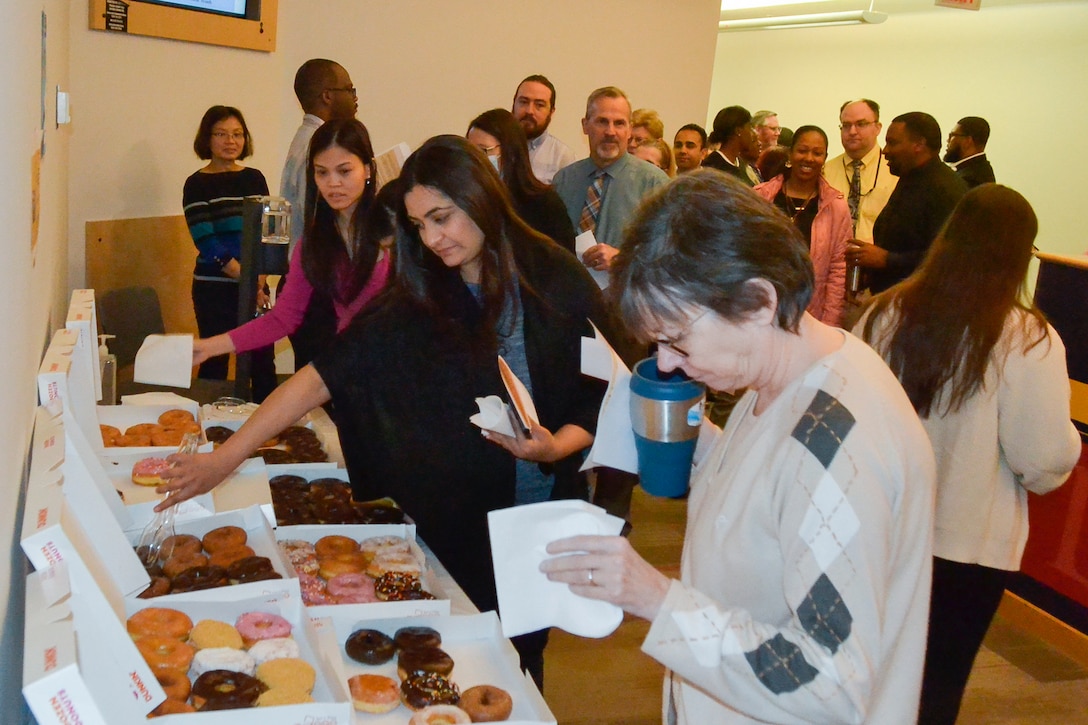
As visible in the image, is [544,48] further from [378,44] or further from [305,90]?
[305,90]

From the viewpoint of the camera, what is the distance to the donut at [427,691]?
5.34ft

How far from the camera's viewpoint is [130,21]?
16.4 feet

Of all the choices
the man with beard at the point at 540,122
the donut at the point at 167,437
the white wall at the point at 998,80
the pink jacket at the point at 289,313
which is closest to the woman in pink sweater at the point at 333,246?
the pink jacket at the point at 289,313

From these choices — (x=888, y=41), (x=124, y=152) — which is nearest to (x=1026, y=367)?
(x=124, y=152)

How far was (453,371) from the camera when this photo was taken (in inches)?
86.0

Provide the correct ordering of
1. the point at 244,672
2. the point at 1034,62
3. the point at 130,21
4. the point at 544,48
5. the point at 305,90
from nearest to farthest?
the point at 244,672 < the point at 305,90 < the point at 130,21 < the point at 544,48 < the point at 1034,62

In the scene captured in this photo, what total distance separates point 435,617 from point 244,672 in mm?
375

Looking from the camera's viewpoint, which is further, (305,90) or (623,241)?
(305,90)

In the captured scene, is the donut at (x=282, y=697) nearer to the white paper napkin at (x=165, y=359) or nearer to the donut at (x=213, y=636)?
the donut at (x=213, y=636)

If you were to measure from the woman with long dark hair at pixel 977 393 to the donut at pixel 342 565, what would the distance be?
1.35 m

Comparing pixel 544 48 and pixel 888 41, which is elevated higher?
pixel 888 41

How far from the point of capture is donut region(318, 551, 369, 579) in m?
2.02

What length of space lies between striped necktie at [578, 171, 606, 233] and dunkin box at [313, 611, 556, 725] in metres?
3.14

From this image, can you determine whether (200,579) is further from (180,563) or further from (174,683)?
(174,683)
